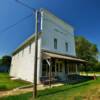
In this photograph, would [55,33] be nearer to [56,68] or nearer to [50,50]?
[50,50]

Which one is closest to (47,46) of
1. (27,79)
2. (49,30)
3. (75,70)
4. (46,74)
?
(49,30)

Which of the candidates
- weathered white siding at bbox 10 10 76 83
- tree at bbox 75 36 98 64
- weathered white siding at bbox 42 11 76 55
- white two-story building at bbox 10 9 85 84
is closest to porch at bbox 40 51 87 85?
white two-story building at bbox 10 9 85 84

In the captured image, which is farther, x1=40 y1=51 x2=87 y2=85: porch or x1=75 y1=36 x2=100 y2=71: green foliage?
x1=75 y1=36 x2=100 y2=71: green foliage

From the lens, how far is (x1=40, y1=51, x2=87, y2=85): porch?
1809cm

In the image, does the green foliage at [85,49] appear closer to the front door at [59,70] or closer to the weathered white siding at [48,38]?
the weathered white siding at [48,38]

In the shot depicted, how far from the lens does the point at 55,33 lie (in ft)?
77.5

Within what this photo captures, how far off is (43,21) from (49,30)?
69.5 inches

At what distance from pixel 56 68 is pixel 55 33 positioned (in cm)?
553

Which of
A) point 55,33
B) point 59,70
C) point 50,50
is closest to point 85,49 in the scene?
point 55,33

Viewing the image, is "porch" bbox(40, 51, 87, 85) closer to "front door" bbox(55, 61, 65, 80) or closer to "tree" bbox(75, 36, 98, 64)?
"front door" bbox(55, 61, 65, 80)

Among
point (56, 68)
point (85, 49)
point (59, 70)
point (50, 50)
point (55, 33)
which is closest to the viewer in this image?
point (50, 50)

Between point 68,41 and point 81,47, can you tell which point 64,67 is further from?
point 81,47

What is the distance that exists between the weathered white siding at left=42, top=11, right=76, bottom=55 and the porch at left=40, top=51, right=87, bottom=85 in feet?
5.90

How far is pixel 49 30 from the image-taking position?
2214 centimetres
